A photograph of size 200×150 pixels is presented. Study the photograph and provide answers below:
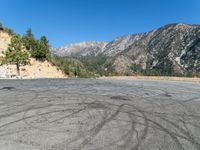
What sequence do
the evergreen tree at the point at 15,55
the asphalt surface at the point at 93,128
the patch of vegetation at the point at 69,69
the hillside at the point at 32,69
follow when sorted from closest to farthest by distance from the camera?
the asphalt surface at the point at 93,128 → the evergreen tree at the point at 15,55 → the hillside at the point at 32,69 → the patch of vegetation at the point at 69,69

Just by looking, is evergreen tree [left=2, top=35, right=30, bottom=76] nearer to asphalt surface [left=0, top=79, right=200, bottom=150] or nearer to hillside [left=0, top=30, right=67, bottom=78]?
hillside [left=0, top=30, right=67, bottom=78]

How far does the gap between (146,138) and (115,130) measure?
3.08 feet

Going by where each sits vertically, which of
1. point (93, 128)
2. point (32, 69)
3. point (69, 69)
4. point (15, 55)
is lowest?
point (93, 128)

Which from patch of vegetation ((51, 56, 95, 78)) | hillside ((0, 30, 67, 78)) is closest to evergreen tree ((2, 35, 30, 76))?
hillside ((0, 30, 67, 78))

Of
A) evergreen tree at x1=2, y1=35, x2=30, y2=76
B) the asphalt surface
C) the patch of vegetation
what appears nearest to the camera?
the asphalt surface

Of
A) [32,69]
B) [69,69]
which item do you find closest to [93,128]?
[32,69]

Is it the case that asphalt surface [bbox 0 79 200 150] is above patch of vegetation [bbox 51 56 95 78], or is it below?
below

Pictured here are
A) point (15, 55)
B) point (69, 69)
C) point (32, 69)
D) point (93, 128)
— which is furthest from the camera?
point (69, 69)

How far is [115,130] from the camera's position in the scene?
6.23 m

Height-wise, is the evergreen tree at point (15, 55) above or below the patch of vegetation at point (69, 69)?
above

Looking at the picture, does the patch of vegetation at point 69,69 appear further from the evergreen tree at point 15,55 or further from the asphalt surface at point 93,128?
the asphalt surface at point 93,128

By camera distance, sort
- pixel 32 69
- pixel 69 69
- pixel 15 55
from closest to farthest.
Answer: pixel 15 55 → pixel 32 69 → pixel 69 69

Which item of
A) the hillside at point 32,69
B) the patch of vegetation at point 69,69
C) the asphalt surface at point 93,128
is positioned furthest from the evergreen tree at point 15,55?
the asphalt surface at point 93,128

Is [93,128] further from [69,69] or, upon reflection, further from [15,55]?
[69,69]
